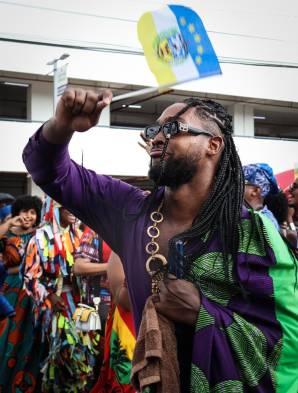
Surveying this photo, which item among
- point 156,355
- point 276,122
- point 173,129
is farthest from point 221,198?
point 276,122

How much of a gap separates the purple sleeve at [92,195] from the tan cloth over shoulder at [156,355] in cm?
45

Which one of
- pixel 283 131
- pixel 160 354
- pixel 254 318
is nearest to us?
pixel 160 354

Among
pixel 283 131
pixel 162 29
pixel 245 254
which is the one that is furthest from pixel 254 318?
pixel 283 131

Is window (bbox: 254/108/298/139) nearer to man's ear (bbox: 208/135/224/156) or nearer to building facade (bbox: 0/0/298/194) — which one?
building facade (bbox: 0/0/298/194)

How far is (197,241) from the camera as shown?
2.38 m

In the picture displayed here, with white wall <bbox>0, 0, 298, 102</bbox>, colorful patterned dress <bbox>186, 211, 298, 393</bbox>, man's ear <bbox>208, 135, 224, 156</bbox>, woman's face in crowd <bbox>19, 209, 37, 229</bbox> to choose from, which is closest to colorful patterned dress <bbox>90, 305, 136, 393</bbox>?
man's ear <bbox>208, 135, 224, 156</bbox>

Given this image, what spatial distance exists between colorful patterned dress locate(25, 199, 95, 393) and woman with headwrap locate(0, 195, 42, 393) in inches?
10.8

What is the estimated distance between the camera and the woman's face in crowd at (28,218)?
7098 millimetres

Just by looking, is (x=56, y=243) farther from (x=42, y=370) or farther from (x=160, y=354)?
(x=160, y=354)

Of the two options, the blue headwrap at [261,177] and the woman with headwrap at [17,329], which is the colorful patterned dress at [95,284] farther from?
the blue headwrap at [261,177]

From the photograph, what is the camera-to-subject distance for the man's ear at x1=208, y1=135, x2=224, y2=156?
2576mm

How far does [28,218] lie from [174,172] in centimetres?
487

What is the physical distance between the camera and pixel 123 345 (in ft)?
14.7

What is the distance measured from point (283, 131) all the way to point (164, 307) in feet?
83.4
